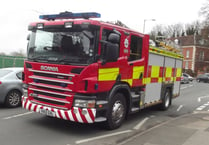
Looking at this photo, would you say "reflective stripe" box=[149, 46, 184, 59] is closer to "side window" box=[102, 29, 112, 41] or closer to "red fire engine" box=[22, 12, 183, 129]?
"red fire engine" box=[22, 12, 183, 129]

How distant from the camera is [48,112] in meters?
6.30

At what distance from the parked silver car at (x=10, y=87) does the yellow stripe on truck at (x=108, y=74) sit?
4306 mm

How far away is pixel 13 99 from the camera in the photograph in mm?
9227

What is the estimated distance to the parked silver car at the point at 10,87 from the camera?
8883mm

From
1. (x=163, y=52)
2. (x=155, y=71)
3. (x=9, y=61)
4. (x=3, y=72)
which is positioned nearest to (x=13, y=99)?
(x=3, y=72)

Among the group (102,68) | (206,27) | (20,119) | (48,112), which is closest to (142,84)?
(102,68)

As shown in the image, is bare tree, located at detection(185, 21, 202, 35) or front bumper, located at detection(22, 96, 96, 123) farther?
bare tree, located at detection(185, 21, 202, 35)

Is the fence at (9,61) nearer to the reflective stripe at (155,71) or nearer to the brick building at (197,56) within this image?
the reflective stripe at (155,71)

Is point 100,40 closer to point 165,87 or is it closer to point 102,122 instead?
point 102,122

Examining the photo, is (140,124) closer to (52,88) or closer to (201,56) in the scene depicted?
(52,88)

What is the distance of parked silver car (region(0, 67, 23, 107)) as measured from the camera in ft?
29.1

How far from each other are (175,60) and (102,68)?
224 inches

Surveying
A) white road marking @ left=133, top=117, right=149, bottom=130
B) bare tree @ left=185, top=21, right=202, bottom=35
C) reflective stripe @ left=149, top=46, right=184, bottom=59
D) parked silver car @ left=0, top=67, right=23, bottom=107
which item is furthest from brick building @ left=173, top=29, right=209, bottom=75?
parked silver car @ left=0, top=67, right=23, bottom=107

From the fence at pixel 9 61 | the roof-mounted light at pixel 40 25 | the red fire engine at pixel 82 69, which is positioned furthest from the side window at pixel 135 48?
the fence at pixel 9 61
